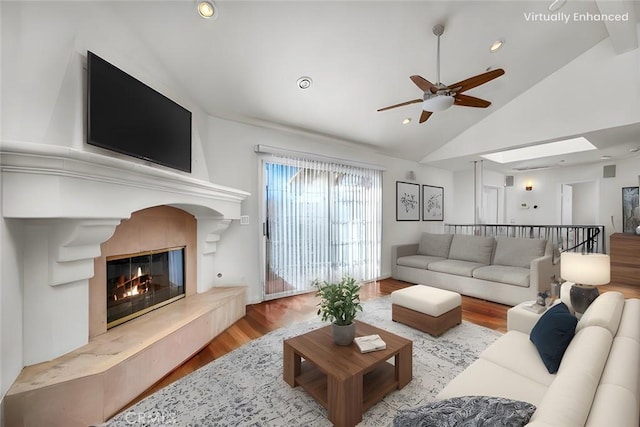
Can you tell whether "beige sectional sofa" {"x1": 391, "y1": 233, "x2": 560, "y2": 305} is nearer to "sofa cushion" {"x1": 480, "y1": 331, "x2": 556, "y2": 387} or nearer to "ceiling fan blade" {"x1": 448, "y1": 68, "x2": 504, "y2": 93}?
"sofa cushion" {"x1": 480, "y1": 331, "x2": 556, "y2": 387}

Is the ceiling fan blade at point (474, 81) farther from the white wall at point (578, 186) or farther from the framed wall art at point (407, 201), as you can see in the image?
the white wall at point (578, 186)

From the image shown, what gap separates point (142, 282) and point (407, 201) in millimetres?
4876

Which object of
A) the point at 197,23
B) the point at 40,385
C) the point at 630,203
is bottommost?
the point at 40,385

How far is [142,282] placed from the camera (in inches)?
100

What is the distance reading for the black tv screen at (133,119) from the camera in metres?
1.83

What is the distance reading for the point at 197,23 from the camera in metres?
2.24

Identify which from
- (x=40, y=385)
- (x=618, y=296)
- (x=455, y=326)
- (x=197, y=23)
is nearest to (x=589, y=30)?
(x=618, y=296)

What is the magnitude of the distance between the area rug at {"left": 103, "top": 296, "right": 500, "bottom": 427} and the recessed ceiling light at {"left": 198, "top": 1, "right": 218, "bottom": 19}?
9.57 ft

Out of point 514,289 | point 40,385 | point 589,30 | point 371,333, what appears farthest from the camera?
point 514,289

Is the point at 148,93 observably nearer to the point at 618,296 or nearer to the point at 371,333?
the point at 371,333

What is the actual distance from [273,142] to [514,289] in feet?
13.1

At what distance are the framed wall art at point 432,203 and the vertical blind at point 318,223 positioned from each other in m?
1.58

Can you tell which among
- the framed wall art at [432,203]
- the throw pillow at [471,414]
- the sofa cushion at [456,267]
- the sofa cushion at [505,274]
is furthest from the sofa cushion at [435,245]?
the throw pillow at [471,414]

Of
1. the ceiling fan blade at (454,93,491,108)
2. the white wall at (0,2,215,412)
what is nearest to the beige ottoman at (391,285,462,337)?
the ceiling fan blade at (454,93,491,108)
